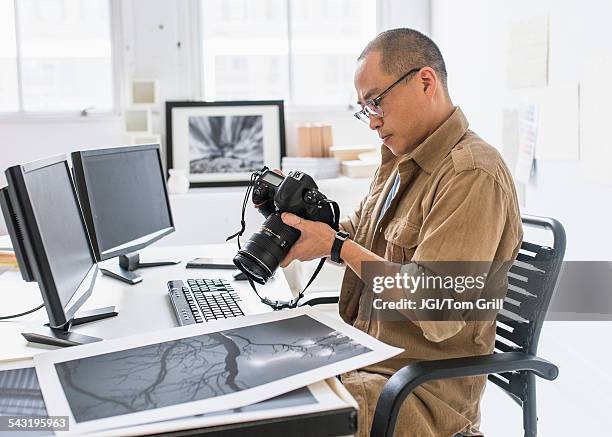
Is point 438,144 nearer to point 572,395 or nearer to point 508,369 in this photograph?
point 508,369

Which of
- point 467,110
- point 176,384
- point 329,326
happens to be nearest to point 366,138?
point 467,110

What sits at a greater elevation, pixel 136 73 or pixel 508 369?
pixel 136 73

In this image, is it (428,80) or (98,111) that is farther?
(98,111)

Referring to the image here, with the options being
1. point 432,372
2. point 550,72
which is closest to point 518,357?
point 432,372

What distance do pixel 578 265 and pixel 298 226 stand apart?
1.47 metres

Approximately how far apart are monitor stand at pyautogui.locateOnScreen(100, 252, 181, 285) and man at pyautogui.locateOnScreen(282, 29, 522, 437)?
0.62 m

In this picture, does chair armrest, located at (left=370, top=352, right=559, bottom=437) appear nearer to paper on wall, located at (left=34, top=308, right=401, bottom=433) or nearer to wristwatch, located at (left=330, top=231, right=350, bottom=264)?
paper on wall, located at (left=34, top=308, right=401, bottom=433)

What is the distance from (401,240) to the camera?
148 centimetres

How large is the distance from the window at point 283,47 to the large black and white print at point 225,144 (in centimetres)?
17

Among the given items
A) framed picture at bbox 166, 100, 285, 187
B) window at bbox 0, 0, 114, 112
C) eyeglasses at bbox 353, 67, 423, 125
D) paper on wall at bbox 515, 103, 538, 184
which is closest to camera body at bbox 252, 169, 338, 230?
eyeglasses at bbox 353, 67, 423, 125

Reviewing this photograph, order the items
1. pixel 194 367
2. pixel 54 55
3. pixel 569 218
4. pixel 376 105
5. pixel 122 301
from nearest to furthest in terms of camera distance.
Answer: pixel 194 367 → pixel 376 105 → pixel 122 301 → pixel 569 218 → pixel 54 55

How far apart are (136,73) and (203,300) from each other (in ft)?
8.57

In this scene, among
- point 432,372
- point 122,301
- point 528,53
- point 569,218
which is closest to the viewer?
point 432,372

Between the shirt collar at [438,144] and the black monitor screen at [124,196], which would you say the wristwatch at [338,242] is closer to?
the shirt collar at [438,144]
